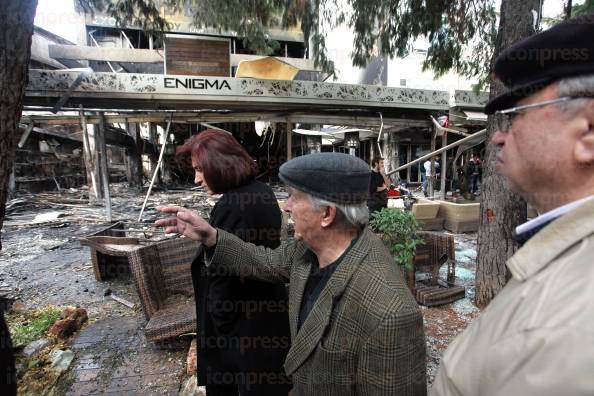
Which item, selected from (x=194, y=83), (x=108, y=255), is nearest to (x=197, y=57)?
(x=194, y=83)

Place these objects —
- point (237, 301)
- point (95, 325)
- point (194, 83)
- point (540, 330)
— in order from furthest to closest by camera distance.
→ point (194, 83) → point (95, 325) → point (237, 301) → point (540, 330)

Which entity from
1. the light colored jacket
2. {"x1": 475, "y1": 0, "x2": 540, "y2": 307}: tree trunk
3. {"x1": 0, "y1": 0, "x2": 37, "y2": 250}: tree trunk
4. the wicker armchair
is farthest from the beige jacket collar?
the wicker armchair

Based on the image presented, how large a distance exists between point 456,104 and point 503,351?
7.98m

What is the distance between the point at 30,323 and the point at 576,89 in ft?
16.0

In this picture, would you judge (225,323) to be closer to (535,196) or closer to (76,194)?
(535,196)

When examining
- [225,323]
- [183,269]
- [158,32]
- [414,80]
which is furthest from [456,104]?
[414,80]

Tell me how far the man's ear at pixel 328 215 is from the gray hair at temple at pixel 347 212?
0.05 feet

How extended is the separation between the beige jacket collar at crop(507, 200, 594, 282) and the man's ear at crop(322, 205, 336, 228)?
734 millimetres

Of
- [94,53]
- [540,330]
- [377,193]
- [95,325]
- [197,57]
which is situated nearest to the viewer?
[540,330]

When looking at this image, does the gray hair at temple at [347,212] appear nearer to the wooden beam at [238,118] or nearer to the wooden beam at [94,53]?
the wooden beam at [238,118]

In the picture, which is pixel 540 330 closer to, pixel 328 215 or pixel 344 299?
pixel 344 299

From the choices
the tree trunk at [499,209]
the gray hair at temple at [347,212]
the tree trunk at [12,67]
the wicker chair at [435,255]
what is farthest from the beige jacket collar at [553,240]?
the wicker chair at [435,255]

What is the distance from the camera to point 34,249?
689cm

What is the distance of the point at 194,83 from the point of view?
568 cm
